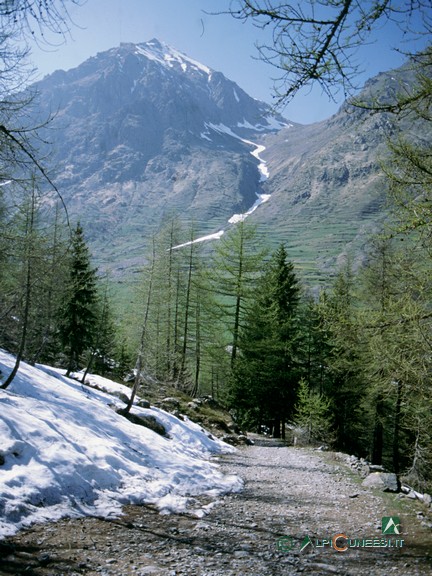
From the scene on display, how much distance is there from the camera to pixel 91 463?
763 centimetres

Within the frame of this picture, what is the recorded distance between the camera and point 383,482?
952 cm

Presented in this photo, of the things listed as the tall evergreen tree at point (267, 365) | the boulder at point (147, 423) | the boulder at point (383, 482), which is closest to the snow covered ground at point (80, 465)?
the boulder at point (147, 423)

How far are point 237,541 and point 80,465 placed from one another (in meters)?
3.33

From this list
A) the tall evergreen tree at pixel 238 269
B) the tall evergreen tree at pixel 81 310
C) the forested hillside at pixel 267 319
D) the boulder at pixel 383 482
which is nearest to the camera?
the forested hillside at pixel 267 319

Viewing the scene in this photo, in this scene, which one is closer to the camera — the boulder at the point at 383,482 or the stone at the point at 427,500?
the stone at the point at 427,500

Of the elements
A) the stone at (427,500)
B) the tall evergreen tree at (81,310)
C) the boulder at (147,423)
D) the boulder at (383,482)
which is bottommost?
the boulder at (147,423)

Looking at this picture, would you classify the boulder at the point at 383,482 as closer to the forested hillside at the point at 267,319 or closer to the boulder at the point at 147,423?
the forested hillside at the point at 267,319

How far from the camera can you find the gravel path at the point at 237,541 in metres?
4.53

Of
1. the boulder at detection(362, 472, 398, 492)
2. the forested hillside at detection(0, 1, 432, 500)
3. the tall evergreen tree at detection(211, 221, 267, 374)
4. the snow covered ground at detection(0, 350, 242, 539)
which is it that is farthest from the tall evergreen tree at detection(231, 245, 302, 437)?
the boulder at detection(362, 472, 398, 492)

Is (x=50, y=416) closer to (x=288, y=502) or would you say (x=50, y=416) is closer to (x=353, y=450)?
(x=288, y=502)

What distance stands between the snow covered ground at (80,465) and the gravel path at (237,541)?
0.46m

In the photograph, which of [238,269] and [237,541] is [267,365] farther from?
[237,541]

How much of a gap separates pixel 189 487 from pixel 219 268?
671 inches

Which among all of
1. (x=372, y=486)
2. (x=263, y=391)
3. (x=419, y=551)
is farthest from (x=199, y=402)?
(x=419, y=551)
